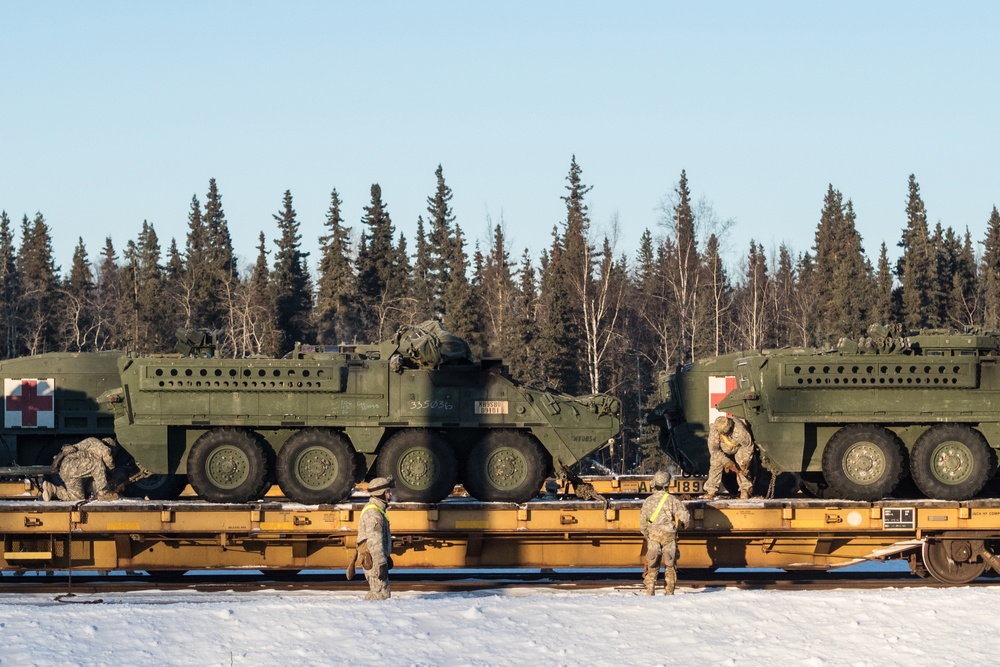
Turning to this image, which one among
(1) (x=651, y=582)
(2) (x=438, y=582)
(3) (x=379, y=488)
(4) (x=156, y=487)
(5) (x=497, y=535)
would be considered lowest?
(2) (x=438, y=582)

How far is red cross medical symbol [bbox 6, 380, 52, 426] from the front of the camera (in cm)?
2312

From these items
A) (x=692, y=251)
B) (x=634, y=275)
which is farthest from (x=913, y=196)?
(x=634, y=275)

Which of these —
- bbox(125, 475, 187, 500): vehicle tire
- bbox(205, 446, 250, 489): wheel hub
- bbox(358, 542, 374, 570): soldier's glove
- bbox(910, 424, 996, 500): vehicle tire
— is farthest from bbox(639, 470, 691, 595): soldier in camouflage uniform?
bbox(125, 475, 187, 500): vehicle tire


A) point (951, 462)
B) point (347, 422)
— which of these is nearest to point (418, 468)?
point (347, 422)

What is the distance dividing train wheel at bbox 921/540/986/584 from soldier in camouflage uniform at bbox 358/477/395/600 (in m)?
7.19

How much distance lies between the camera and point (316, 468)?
16.8 metres

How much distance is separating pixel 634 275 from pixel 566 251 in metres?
13.5

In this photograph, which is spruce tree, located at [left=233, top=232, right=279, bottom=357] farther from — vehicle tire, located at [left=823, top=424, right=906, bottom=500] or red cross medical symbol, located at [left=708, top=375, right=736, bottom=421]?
vehicle tire, located at [left=823, top=424, right=906, bottom=500]

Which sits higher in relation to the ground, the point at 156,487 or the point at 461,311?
the point at 461,311

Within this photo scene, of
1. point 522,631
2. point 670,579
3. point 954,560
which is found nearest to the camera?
point 522,631

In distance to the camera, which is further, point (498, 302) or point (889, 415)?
point (498, 302)

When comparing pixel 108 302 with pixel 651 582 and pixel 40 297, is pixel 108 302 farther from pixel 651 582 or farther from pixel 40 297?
pixel 651 582

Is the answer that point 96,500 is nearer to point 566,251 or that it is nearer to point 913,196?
point 566,251

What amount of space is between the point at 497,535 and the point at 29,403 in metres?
11.5
